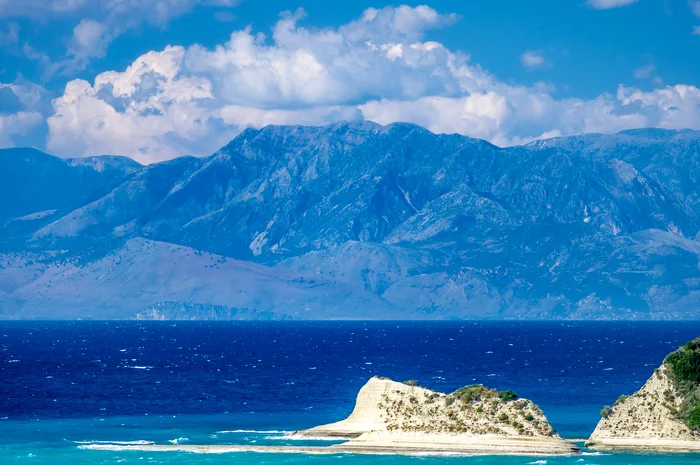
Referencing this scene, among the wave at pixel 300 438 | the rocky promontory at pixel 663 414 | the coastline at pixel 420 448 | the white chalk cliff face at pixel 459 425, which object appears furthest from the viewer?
the wave at pixel 300 438

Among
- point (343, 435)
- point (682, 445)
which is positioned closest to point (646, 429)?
point (682, 445)

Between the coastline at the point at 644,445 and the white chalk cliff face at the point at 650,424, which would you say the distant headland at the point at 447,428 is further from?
the white chalk cliff face at the point at 650,424

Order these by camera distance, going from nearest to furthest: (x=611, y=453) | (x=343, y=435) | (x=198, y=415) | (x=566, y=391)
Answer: (x=611, y=453), (x=343, y=435), (x=198, y=415), (x=566, y=391)

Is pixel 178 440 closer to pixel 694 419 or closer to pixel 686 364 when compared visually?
pixel 686 364

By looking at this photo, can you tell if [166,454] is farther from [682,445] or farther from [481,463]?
[682,445]

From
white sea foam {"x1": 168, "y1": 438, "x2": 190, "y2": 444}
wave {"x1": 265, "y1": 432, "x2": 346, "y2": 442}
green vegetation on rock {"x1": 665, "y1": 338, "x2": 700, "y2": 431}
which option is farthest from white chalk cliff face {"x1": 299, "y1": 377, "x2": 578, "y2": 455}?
white sea foam {"x1": 168, "y1": 438, "x2": 190, "y2": 444}

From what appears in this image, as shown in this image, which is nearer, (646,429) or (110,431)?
(646,429)

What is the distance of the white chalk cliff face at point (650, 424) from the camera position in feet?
364

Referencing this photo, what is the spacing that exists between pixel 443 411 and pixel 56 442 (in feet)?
132

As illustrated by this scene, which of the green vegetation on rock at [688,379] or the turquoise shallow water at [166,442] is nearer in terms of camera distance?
the turquoise shallow water at [166,442]

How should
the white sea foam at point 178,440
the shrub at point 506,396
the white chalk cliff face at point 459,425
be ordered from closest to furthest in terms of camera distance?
the white chalk cliff face at point 459,425 < the shrub at point 506,396 < the white sea foam at point 178,440

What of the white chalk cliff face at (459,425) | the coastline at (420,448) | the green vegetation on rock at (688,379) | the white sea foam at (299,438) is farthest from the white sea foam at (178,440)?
the green vegetation on rock at (688,379)

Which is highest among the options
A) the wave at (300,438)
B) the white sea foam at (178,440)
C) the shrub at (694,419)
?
the white sea foam at (178,440)

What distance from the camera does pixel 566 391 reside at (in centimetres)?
19062
